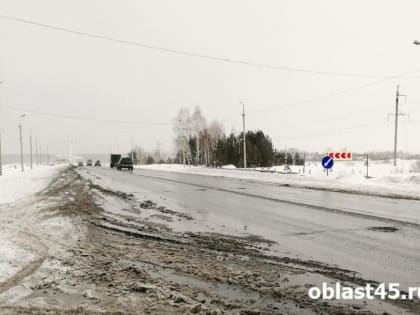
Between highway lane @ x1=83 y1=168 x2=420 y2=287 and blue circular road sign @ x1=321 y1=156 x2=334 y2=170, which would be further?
blue circular road sign @ x1=321 y1=156 x2=334 y2=170

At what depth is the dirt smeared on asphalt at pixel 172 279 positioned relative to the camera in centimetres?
477

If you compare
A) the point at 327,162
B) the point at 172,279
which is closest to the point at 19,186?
the point at 327,162

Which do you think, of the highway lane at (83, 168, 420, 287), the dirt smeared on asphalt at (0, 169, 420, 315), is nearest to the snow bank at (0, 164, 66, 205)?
the highway lane at (83, 168, 420, 287)

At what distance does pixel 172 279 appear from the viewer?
5895mm

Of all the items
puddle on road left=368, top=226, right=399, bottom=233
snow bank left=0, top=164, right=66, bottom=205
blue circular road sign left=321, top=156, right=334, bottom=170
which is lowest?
snow bank left=0, top=164, right=66, bottom=205

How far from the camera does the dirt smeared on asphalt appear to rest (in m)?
4.77

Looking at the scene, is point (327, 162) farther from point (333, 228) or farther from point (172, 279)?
point (172, 279)

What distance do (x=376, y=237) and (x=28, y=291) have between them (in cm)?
697

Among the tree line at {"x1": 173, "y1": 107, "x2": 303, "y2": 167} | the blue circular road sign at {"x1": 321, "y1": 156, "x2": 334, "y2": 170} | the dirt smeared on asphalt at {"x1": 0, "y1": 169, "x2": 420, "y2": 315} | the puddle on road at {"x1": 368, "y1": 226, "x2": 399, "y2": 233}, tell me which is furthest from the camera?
the tree line at {"x1": 173, "y1": 107, "x2": 303, "y2": 167}

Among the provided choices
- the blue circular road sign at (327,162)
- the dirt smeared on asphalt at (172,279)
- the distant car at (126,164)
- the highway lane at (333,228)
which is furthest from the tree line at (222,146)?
the dirt smeared on asphalt at (172,279)

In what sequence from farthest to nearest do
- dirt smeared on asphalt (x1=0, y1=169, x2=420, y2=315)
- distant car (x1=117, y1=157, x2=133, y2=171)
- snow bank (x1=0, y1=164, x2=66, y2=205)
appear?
1. distant car (x1=117, y1=157, x2=133, y2=171)
2. snow bank (x1=0, y1=164, x2=66, y2=205)
3. dirt smeared on asphalt (x1=0, y1=169, x2=420, y2=315)

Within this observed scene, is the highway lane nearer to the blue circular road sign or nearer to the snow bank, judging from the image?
the snow bank

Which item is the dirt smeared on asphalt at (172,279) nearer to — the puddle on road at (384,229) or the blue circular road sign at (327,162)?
the puddle on road at (384,229)

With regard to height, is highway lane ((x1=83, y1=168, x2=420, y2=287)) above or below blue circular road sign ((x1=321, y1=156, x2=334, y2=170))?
below
